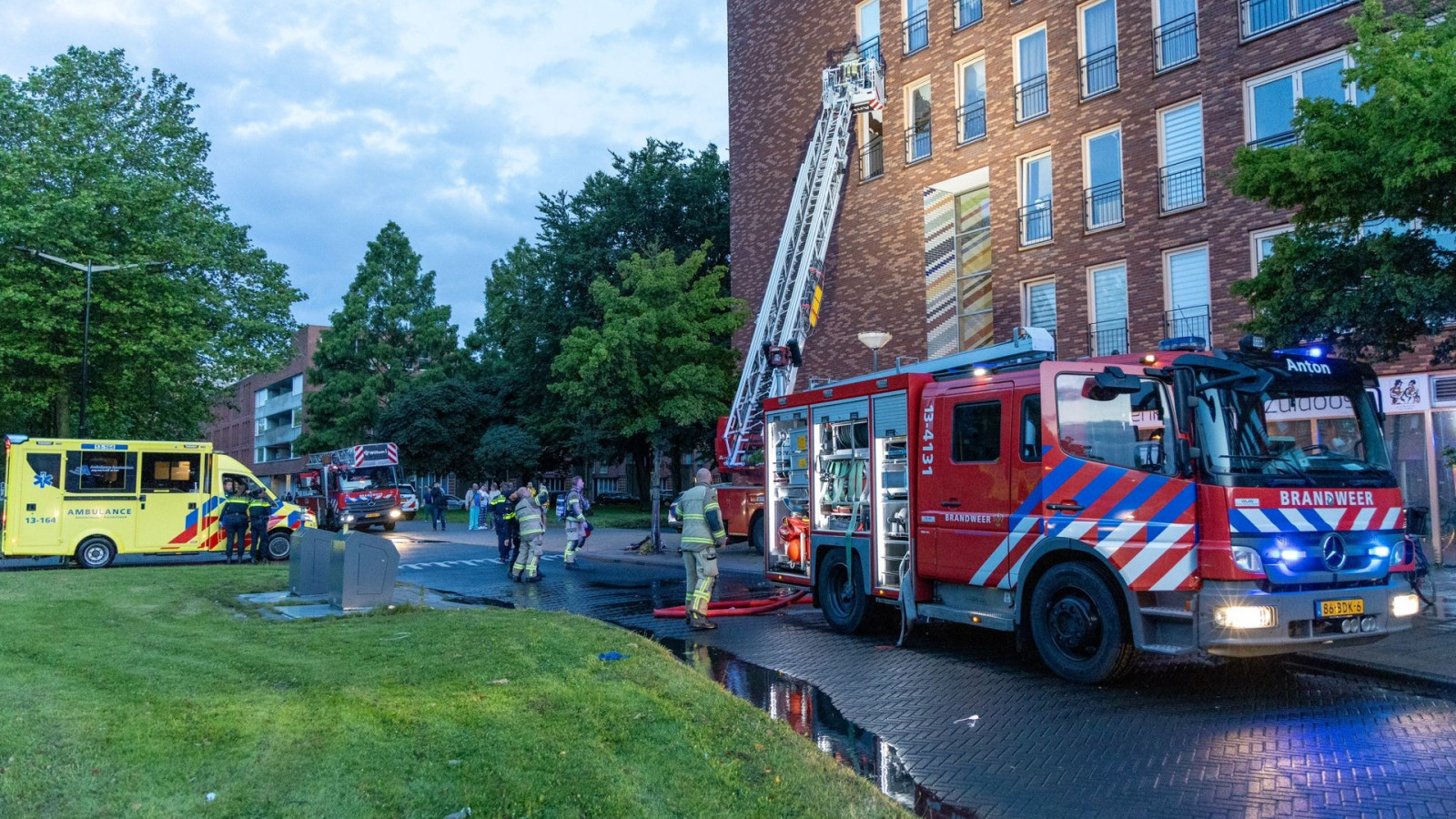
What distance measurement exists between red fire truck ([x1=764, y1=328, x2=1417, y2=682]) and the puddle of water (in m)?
1.82

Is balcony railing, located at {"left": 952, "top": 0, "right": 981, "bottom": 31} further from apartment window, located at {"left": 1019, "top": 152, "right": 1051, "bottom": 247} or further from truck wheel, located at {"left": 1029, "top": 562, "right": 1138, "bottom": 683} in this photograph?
truck wheel, located at {"left": 1029, "top": 562, "right": 1138, "bottom": 683}

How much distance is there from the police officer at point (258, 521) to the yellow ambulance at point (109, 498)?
0.21 metres

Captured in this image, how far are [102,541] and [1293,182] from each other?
20.9 meters

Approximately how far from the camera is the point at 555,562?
2234 cm

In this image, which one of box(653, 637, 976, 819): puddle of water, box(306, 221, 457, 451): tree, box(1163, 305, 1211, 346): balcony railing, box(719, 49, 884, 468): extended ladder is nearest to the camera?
box(653, 637, 976, 819): puddle of water

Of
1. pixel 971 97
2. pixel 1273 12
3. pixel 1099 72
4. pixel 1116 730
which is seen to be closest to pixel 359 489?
pixel 971 97

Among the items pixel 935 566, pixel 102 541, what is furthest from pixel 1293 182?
pixel 102 541

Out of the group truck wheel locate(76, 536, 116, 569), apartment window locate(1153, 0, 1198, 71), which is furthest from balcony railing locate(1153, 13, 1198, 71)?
truck wheel locate(76, 536, 116, 569)

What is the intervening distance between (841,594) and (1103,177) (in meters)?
13.7

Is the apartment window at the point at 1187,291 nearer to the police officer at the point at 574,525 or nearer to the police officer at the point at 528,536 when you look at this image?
the police officer at the point at 574,525

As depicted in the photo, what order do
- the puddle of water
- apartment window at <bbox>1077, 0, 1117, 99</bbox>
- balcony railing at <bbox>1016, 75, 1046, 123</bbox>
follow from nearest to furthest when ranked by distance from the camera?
the puddle of water < apartment window at <bbox>1077, 0, 1117, 99</bbox> < balcony railing at <bbox>1016, 75, 1046, 123</bbox>

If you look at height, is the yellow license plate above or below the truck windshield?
below

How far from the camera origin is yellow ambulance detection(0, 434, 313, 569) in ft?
64.5

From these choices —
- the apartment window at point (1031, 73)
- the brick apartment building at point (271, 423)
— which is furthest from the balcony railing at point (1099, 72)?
the brick apartment building at point (271, 423)
